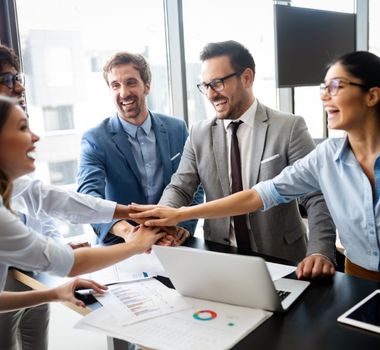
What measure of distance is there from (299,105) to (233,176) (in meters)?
2.85

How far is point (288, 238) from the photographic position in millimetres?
1977

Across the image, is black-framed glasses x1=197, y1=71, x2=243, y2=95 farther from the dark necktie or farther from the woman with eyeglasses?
the woman with eyeglasses

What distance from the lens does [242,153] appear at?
2068mm

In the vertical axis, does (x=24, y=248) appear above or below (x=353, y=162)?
below

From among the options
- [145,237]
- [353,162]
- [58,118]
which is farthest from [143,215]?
[58,118]

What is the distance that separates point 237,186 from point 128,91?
815 mm

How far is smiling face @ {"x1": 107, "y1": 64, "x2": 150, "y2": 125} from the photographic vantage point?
2.33 meters

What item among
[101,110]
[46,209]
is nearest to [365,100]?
[46,209]

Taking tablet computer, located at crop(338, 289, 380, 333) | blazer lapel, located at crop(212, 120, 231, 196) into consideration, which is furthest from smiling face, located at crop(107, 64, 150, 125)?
tablet computer, located at crop(338, 289, 380, 333)

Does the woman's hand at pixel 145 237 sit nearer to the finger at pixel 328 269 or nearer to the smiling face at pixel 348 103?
the finger at pixel 328 269

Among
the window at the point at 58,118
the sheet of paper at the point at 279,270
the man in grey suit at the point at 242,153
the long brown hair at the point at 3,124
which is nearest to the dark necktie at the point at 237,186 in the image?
the man in grey suit at the point at 242,153

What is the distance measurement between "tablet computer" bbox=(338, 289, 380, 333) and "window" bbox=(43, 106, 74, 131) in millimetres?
2338

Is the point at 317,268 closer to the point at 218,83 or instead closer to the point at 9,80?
the point at 218,83

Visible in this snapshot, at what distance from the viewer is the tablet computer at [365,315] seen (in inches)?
42.1
